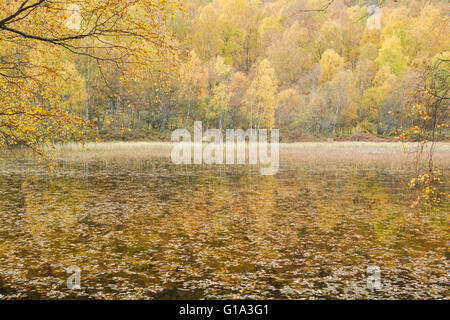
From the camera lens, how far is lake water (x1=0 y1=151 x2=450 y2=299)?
758cm

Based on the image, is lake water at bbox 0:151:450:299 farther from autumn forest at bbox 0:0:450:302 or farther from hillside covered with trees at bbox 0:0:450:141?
hillside covered with trees at bbox 0:0:450:141

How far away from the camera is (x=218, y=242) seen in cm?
1053

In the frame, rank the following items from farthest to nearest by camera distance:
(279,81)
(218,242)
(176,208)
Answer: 1. (279,81)
2. (176,208)
3. (218,242)

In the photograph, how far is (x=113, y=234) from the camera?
Answer: 36.9 feet

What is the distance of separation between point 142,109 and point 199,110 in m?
10.8

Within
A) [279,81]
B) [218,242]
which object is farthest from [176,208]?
[279,81]

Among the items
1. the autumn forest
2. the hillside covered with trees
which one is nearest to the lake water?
the autumn forest

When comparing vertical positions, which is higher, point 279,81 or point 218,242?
point 279,81

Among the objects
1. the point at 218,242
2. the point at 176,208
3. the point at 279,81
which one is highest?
the point at 279,81

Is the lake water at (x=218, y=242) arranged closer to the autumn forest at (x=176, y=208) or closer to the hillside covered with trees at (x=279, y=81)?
the autumn forest at (x=176, y=208)

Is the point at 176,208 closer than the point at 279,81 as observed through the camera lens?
Yes

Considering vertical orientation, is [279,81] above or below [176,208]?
above

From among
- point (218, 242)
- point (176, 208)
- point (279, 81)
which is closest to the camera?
point (218, 242)

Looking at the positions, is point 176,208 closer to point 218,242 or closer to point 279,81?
point 218,242
